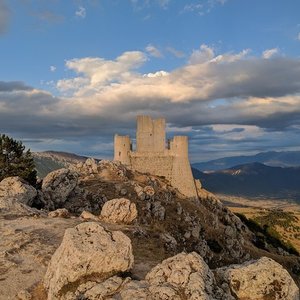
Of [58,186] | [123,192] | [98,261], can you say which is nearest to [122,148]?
[123,192]

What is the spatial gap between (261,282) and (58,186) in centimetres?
3407

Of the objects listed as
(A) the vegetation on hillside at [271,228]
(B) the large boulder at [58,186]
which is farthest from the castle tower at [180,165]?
(B) the large boulder at [58,186]

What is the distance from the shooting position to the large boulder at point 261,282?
16.4 m

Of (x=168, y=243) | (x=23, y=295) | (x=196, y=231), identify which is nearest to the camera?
(x=23, y=295)

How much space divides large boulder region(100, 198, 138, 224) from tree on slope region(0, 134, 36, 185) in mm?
19799

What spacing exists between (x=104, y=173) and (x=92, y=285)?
170 feet

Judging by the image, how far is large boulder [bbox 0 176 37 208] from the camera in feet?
131

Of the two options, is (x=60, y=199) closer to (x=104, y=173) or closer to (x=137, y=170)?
(x=104, y=173)

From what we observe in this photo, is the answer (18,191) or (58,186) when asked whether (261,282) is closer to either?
(18,191)

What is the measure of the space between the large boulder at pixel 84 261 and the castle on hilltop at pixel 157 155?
63267mm

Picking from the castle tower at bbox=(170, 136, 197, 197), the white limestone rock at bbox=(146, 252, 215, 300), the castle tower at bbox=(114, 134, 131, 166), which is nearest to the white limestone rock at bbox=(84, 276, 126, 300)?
the white limestone rock at bbox=(146, 252, 215, 300)

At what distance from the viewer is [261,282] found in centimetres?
1650

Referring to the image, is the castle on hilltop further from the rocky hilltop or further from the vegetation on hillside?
the rocky hilltop

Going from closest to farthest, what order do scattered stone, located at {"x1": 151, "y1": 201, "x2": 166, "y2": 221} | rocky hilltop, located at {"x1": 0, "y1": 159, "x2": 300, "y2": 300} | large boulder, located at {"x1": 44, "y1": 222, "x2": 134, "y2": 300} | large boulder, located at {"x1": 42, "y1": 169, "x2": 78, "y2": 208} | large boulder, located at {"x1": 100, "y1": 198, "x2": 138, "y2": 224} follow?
rocky hilltop, located at {"x1": 0, "y1": 159, "x2": 300, "y2": 300} → large boulder, located at {"x1": 44, "y1": 222, "x2": 134, "y2": 300} → large boulder, located at {"x1": 100, "y1": 198, "x2": 138, "y2": 224} → large boulder, located at {"x1": 42, "y1": 169, "x2": 78, "y2": 208} → scattered stone, located at {"x1": 151, "y1": 201, "x2": 166, "y2": 221}
